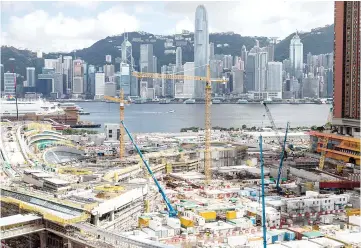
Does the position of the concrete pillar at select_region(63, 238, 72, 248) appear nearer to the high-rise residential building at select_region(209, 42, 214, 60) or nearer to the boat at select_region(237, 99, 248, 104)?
the boat at select_region(237, 99, 248, 104)

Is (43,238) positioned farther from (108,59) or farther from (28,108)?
(108,59)

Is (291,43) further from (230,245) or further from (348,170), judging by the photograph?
(230,245)

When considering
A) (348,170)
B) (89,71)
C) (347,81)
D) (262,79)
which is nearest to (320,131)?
(347,81)

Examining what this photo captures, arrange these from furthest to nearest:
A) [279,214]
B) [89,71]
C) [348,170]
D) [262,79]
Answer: [89,71] → [262,79] → [348,170] → [279,214]

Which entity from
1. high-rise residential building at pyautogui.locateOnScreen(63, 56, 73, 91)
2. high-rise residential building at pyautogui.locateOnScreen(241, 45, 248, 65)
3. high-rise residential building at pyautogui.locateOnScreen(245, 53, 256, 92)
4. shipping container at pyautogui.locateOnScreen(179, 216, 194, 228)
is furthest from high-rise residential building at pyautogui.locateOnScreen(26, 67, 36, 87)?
shipping container at pyautogui.locateOnScreen(179, 216, 194, 228)

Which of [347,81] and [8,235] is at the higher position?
[347,81]

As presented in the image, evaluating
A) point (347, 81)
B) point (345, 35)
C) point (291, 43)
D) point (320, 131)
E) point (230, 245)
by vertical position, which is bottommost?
point (230, 245)
